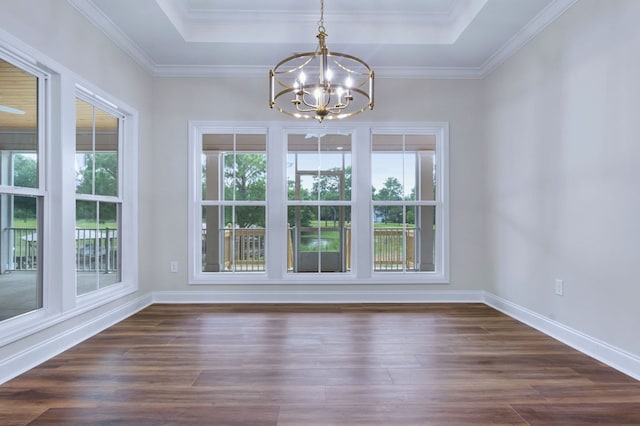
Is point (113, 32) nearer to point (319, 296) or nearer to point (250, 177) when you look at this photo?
point (250, 177)

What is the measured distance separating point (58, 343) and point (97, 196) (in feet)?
4.21

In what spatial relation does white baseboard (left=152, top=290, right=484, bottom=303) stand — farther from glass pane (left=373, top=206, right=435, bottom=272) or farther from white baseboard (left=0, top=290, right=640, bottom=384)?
glass pane (left=373, top=206, right=435, bottom=272)

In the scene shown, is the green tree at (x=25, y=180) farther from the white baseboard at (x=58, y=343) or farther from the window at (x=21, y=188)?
the white baseboard at (x=58, y=343)

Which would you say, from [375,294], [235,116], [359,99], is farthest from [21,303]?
[359,99]

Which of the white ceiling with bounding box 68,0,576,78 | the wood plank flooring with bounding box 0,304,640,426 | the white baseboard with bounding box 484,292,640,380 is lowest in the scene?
the wood plank flooring with bounding box 0,304,640,426

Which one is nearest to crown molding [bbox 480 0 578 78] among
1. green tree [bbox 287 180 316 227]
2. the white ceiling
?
the white ceiling

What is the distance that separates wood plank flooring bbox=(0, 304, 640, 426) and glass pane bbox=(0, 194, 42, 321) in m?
0.47

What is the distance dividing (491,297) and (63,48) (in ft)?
15.4

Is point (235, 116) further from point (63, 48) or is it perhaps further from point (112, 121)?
point (63, 48)

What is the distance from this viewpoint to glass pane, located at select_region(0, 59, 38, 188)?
2.36m

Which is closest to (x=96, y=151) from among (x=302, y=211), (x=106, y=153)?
(x=106, y=153)

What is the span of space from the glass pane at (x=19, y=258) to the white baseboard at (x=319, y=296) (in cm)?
168

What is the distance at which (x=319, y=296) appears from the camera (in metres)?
4.25

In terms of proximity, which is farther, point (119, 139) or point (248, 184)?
point (248, 184)
